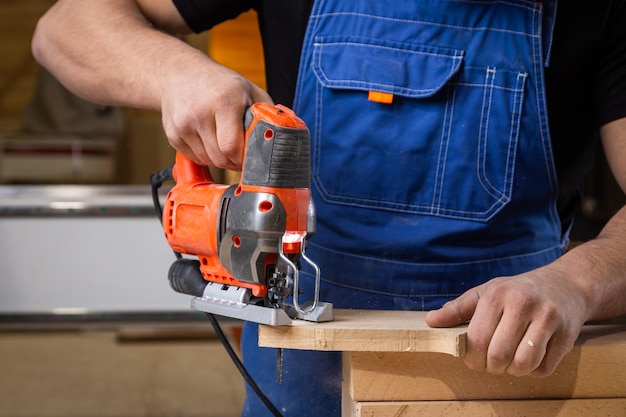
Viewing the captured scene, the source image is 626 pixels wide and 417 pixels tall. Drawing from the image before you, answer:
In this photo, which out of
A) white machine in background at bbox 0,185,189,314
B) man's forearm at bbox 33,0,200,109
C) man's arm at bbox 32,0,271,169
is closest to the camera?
man's arm at bbox 32,0,271,169

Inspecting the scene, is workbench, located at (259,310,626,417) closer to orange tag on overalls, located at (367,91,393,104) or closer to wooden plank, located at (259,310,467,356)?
wooden plank, located at (259,310,467,356)

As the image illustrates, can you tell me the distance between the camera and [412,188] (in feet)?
4.31

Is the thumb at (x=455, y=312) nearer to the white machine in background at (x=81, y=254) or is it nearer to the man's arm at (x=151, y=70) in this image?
the man's arm at (x=151, y=70)

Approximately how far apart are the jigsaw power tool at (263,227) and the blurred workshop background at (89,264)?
0.45 meters

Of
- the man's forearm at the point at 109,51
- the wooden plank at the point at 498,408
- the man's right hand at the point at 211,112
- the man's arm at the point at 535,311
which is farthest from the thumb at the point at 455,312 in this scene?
the man's forearm at the point at 109,51

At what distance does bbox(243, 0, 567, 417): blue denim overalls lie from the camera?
130 centimetres

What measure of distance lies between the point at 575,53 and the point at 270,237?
645mm

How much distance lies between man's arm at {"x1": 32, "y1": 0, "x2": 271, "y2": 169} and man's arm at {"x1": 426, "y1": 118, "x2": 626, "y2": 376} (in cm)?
39

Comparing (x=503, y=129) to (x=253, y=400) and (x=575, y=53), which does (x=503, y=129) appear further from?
(x=253, y=400)

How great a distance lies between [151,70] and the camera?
125cm

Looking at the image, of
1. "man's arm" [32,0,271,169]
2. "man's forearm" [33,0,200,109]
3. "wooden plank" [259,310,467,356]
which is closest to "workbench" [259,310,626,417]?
"wooden plank" [259,310,467,356]

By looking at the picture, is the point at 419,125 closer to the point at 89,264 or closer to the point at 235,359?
the point at 235,359

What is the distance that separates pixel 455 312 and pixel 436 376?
0.09 m

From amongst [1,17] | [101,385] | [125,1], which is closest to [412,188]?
[125,1]
